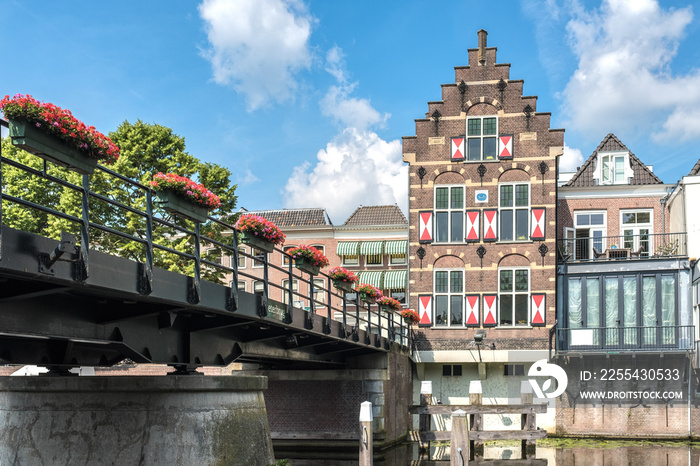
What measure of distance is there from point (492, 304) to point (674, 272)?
596 centimetres

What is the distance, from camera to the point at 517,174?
91.7 ft

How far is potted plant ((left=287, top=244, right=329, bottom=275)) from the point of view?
547 inches

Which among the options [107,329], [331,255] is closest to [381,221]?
[331,255]

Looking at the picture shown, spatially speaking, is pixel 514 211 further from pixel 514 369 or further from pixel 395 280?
pixel 395 280

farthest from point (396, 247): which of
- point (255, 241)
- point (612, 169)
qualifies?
point (255, 241)

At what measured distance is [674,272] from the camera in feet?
84.5

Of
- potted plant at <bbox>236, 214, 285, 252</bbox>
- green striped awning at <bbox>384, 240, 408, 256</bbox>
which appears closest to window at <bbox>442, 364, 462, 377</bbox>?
green striped awning at <bbox>384, 240, 408, 256</bbox>

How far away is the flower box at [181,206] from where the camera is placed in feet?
30.2

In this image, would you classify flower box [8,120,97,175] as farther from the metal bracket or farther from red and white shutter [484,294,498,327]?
red and white shutter [484,294,498,327]

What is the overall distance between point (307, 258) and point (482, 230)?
1480cm

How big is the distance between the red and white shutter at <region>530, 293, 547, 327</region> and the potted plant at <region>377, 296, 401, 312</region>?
20.3ft

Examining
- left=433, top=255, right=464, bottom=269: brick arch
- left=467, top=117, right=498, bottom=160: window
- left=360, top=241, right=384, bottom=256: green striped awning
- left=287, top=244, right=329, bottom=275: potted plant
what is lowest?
left=287, top=244, right=329, bottom=275: potted plant

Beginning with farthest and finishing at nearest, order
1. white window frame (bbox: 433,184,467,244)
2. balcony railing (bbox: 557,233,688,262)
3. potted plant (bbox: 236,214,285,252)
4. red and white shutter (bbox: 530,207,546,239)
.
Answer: white window frame (bbox: 433,184,467,244) → red and white shutter (bbox: 530,207,546,239) → balcony railing (bbox: 557,233,688,262) → potted plant (bbox: 236,214,285,252)

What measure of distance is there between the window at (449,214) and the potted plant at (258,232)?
1672 centimetres
